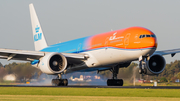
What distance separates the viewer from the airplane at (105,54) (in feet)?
94.1

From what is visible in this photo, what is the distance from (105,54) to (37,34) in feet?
56.4

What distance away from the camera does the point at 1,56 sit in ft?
111

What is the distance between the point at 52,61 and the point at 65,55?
2.04m

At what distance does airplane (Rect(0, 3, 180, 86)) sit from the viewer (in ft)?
94.1

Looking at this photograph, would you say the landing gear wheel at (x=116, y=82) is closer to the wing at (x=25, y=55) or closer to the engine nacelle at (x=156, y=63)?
the engine nacelle at (x=156, y=63)

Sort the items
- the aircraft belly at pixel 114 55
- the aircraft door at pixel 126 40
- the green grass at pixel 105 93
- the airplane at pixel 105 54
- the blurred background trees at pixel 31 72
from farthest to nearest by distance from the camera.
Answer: the blurred background trees at pixel 31 72
the aircraft door at pixel 126 40
the airplane at pixel 105 54
the aircraft belly at pixel 114 55
the green grass at pixel 105 93

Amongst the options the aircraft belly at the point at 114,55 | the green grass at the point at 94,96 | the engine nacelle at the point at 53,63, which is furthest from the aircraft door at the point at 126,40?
the green grass at the point at 94,96

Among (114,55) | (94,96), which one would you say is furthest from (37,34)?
(94,96)

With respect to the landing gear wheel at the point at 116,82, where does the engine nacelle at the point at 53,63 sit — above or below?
above

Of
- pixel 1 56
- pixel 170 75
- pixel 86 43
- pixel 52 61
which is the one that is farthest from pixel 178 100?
pixel 170 75

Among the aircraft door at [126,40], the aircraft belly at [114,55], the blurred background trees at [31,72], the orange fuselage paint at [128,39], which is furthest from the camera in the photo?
the blurred background trees at [31,72]

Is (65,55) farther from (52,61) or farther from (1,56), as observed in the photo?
(1,56)

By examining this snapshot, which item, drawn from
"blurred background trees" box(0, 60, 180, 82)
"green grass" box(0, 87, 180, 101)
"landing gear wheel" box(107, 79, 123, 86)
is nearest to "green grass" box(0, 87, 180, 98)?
"green grass" box(0, 87, 180, 101)

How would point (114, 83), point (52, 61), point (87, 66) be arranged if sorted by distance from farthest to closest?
1. point (114, 83)
2. point (87, 66)
3. point (52, 61)
